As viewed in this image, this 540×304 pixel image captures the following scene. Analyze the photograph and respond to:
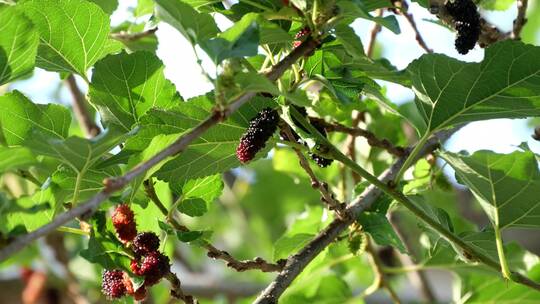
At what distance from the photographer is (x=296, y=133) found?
3.97 feet

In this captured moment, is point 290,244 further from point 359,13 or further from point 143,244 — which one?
point 359,13

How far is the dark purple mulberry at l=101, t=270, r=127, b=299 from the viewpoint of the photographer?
1182 millimetres

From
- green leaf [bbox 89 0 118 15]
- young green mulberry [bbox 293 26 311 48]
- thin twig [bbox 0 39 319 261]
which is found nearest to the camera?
thin twig [bbox 0 39 319 261]

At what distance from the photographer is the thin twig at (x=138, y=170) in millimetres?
838

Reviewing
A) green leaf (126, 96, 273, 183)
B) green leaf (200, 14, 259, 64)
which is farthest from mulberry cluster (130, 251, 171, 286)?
green leaf (200, 14, 259, 64)

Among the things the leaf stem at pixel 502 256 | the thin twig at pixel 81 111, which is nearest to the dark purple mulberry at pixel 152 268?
the leaf stem at pixel 502 256

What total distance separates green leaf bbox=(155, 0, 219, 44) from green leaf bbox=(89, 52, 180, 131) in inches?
9.2

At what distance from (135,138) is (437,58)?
41 cm

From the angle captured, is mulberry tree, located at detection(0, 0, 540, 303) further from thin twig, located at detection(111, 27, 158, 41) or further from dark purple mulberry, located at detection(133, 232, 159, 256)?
thin twig, located at detection(111, 27, 158, 41)

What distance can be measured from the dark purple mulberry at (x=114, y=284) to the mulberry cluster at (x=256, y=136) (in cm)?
26

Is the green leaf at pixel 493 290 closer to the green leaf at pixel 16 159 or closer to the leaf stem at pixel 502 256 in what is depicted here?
the leaf stem at pixel 502 256

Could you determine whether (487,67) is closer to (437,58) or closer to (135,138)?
(437,58)

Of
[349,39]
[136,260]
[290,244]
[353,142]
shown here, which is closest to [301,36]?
[349,39]

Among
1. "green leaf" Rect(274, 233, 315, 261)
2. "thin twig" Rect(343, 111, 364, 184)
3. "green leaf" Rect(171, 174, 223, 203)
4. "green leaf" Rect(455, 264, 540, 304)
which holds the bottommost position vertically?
"green leaf" Rect(455, 264, 540, 304)
